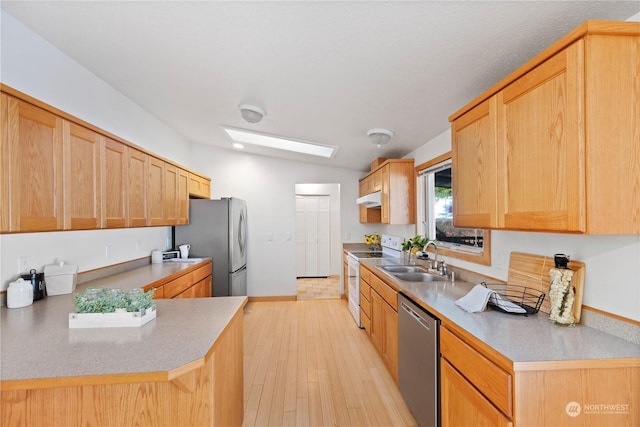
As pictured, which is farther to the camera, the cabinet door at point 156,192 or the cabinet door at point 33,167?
the cabinet door at point 156,192

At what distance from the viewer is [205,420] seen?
4.17ft

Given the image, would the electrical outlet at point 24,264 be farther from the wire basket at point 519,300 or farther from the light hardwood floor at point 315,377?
the wire basket at point 519,300

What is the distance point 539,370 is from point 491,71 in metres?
1.52

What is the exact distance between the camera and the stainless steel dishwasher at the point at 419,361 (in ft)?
5.48

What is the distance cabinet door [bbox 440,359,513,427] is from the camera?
1198 mm

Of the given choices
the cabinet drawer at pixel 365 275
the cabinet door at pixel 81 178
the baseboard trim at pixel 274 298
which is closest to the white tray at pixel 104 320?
the cabinet door at pixel 81 178

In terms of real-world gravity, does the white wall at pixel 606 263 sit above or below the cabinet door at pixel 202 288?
above

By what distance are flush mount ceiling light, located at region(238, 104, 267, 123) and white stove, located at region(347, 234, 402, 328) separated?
2.12 m

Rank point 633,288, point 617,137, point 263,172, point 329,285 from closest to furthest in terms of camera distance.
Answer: point 617,137, point 633,288, point 263,172, point 329,285

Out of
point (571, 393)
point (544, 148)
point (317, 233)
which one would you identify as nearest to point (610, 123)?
point (544, 148)

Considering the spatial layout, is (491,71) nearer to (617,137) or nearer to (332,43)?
(617,137)

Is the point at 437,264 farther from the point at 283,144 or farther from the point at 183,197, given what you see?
the point at 183,197

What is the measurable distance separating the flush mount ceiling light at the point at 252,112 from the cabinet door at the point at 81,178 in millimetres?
1162

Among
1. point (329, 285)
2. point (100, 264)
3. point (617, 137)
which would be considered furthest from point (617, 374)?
point (329, 285)
